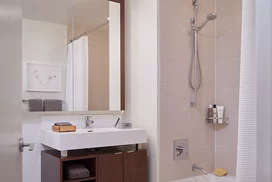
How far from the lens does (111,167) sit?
2049 mm

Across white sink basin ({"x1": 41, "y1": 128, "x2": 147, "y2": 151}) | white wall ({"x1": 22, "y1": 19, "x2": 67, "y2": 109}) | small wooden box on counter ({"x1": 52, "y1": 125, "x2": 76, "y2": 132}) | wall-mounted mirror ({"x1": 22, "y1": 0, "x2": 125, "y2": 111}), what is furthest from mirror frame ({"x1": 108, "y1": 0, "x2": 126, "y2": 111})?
small wooden box on counter ({"x1": 52, "y1": 125, "x2": 76, "y2": 132})

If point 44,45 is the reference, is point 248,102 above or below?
below

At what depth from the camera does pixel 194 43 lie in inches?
98.1

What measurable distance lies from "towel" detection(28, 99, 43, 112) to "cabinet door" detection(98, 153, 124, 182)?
0.66m

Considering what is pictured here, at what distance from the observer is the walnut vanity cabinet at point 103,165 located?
1.92 metres

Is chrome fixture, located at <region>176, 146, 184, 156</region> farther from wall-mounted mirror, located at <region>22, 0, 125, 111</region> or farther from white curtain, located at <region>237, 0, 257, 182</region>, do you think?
white curtain, located at <region>237, 0, 257, 182</region>

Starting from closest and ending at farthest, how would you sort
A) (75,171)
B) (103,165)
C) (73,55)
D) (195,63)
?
(75,171) → (103,165) → (73,55) → (195,63)

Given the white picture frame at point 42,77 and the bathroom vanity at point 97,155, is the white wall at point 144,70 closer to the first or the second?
the bathroom vanity at point 97,155

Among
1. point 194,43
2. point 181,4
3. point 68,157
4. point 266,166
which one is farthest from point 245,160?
Result: point 181,4

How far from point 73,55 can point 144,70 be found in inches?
26.1

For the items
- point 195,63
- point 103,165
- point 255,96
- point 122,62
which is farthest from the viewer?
point 122,62

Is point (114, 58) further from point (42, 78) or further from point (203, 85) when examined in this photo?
point (203, 85)

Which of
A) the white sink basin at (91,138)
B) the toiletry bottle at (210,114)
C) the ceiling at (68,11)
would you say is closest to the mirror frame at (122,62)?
the ceiling at (68,11)

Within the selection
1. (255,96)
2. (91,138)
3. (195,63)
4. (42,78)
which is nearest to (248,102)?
(255,96)
